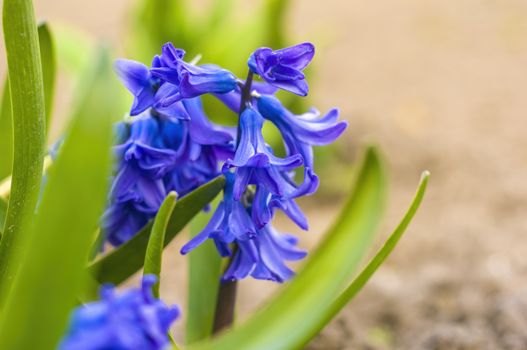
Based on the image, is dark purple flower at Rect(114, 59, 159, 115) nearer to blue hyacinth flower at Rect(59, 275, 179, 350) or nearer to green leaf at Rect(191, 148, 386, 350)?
green leaf at Rect(191, 148, 386, 350)

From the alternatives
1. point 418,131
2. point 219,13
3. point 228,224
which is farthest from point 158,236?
point 418,131

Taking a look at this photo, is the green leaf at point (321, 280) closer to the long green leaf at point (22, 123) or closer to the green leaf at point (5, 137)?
the long green leaf at point (22, 123)

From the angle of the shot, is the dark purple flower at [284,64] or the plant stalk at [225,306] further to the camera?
the plant stalk at [225,306]

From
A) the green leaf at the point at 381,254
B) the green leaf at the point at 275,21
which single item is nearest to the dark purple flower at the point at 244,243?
the green leaf at the point at 381,254

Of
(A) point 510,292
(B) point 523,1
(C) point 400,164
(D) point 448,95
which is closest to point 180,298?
(A) point 510,292

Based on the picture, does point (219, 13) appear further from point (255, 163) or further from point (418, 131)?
point (255, 163)
